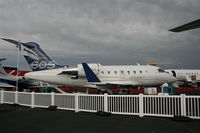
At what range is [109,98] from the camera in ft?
30.2

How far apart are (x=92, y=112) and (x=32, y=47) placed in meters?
13.1

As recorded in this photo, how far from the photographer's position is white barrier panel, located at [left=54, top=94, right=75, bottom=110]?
1020cm

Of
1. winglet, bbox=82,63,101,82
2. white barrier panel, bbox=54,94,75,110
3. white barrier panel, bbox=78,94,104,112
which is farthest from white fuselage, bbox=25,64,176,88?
white barrier panel, bbox=78,94,104,112

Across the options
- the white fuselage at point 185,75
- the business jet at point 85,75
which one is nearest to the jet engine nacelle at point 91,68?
the business jet at point 85,75

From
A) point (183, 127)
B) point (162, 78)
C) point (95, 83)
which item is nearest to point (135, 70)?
point (162, 78)

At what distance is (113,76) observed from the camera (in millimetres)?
19531

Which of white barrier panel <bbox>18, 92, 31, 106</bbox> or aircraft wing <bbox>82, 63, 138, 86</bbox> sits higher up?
aircraft wing <bbox>82, 63, 138, 86</bbox>

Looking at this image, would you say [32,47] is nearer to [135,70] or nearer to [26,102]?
[26,102]

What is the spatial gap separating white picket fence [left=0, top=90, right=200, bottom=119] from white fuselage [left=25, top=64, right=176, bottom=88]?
6.70 m

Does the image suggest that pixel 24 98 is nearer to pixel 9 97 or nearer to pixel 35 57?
pixel 9 97

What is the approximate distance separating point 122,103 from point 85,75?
10088 mm

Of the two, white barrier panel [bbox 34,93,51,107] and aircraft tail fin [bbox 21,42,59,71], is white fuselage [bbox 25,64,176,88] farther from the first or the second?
white barrier panel [bbox 34,93,51,107]

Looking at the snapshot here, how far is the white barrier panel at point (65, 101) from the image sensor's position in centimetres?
1020

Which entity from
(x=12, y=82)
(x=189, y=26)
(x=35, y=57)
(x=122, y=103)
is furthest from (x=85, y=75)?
(x=12, y=82)
